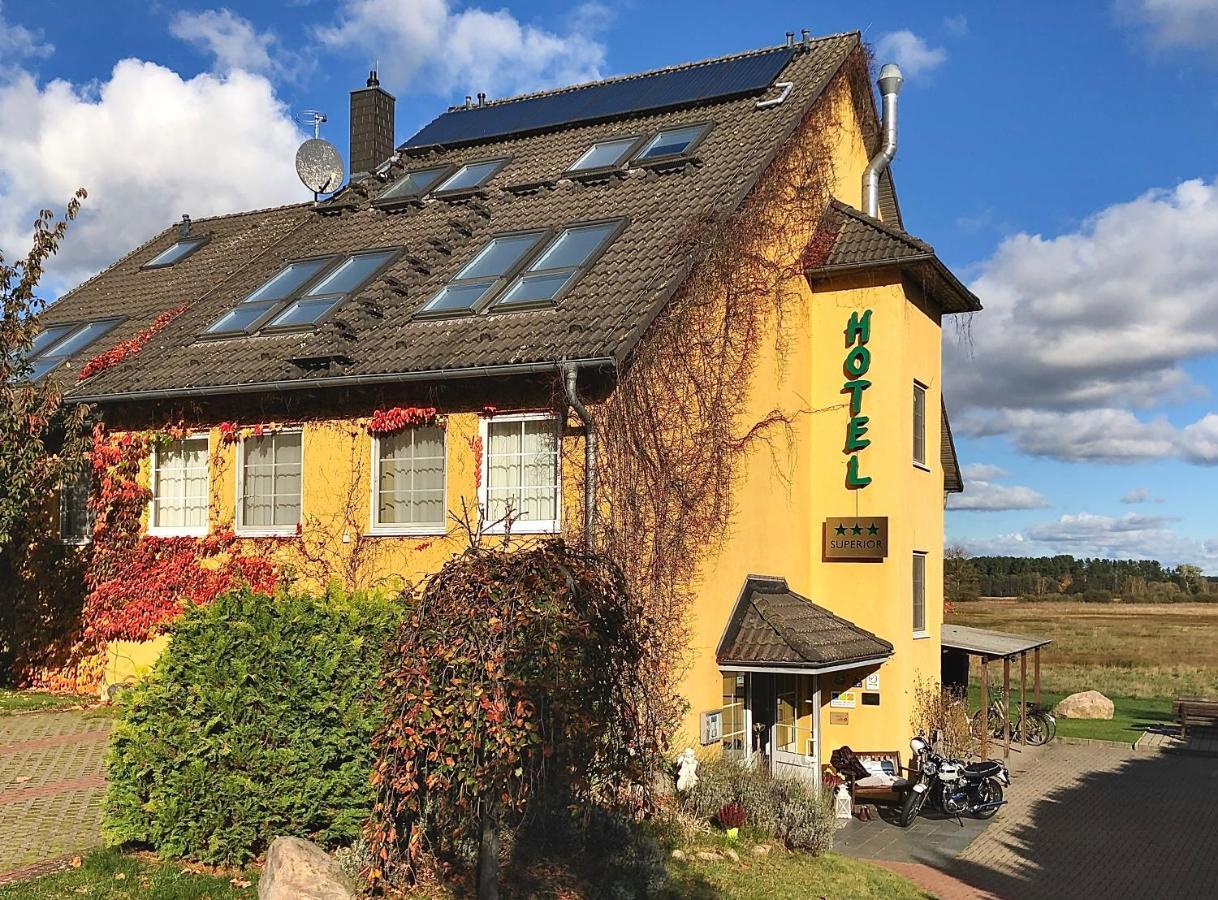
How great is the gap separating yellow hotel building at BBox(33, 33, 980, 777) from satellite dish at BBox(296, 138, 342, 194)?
205cm

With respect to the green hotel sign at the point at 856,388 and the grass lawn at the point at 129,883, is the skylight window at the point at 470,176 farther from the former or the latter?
the grass lawn at the point at 129,883

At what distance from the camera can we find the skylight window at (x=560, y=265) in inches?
524

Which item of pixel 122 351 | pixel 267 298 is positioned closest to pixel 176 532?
pixel 122 351

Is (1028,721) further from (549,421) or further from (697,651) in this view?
(549,421)

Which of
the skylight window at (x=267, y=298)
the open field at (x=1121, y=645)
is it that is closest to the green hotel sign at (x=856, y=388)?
the skylight window at (x=267, y=298)

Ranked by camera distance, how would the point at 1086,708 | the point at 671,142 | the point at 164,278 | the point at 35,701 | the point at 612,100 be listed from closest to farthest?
the point at 35,701 < the point at 671,142 < the point at 612,100 < the point at 164,278 < the point at 1086,708

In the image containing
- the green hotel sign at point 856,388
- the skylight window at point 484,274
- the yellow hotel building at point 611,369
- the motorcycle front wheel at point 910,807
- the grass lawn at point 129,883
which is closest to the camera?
the grass lawn at point 129,883

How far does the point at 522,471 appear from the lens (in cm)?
1267

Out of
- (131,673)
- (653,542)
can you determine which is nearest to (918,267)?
(653,542)

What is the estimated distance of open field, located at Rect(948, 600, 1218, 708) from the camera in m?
34.7

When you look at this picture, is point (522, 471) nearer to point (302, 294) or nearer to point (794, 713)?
point (302, 294)

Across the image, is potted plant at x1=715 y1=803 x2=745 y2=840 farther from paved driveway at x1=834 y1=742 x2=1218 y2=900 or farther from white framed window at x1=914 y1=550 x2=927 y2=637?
white framed window at x1=914 y1=550 x2=927 y2=637

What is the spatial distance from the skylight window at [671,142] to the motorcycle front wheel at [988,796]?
9.54 metres

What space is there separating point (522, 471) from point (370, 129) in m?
12.1
